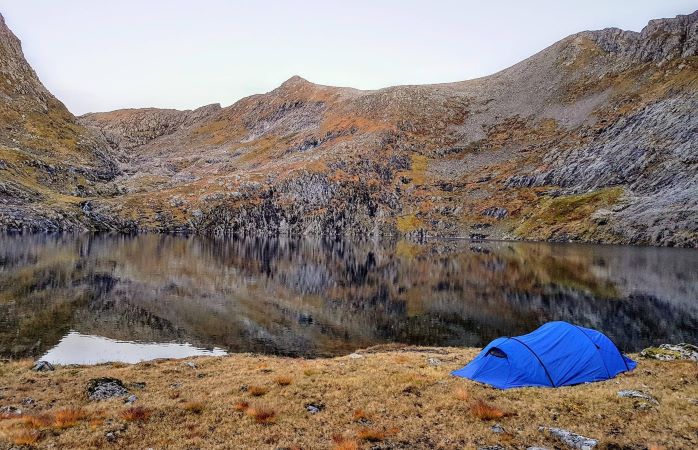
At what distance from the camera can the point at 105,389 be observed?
19.2 metres

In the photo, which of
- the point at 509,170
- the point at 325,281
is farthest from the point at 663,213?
the point at 325,281

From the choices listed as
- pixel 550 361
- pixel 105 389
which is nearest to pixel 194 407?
pixel 105 389

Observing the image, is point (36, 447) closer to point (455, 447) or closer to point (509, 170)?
point (455, 447)

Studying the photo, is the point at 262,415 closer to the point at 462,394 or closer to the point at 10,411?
the point at 462,394

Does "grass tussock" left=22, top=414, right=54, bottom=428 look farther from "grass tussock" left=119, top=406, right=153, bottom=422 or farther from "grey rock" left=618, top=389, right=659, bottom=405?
"grey rock" left=618, top=389, right=659, bottom=405

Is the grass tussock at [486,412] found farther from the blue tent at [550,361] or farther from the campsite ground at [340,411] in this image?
Result: the blue tent at [550,361]

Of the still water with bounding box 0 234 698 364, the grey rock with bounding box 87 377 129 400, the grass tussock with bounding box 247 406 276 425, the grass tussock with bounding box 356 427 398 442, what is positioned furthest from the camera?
the still water with bounding box 0 234 698 364

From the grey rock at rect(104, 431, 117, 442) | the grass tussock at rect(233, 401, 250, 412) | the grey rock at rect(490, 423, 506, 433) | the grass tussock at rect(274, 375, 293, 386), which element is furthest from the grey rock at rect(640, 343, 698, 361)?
the grey rock at rect(104, 431, 117, 442)

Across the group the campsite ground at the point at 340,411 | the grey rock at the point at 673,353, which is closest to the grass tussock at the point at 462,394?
the campsite ground at the point at 340,411

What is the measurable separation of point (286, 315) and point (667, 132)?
14822 cm

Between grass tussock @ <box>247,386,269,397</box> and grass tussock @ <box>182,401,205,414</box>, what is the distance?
245 cm

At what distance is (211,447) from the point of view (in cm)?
1312

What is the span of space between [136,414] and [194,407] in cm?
199

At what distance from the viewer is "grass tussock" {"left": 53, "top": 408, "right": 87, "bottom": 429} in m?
14.4
